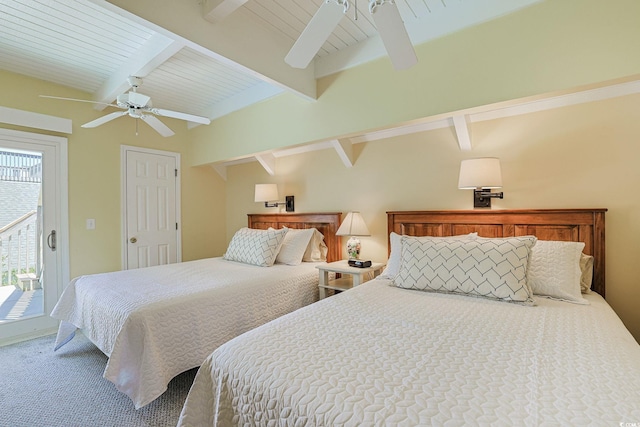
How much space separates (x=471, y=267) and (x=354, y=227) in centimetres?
121

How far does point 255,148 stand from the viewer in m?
3.17

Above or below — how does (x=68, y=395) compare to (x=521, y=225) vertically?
below

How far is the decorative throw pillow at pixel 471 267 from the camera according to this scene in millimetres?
1696

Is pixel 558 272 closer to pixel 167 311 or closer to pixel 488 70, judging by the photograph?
pixel 488 70

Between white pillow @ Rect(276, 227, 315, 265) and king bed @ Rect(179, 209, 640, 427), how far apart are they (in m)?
1.16

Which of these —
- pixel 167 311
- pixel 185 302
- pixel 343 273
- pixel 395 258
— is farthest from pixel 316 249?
pixel 167 311

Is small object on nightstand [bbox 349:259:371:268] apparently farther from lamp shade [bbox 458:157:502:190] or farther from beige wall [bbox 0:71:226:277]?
beige wall [bbox 0:71:226:277]

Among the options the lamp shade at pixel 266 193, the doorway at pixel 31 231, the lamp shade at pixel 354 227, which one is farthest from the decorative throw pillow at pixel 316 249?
the doorway at pixel 31 231

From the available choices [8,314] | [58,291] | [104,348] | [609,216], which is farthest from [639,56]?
[8,314]

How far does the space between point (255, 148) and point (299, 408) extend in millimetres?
2716

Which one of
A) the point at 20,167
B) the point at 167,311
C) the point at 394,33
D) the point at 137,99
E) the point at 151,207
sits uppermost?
the point at 137,99

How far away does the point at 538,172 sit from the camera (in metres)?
2.19

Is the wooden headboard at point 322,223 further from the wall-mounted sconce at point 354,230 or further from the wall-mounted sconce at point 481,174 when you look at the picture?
the wall-mounted sconce at point 481,174

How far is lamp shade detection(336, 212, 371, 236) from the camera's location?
111 inches
